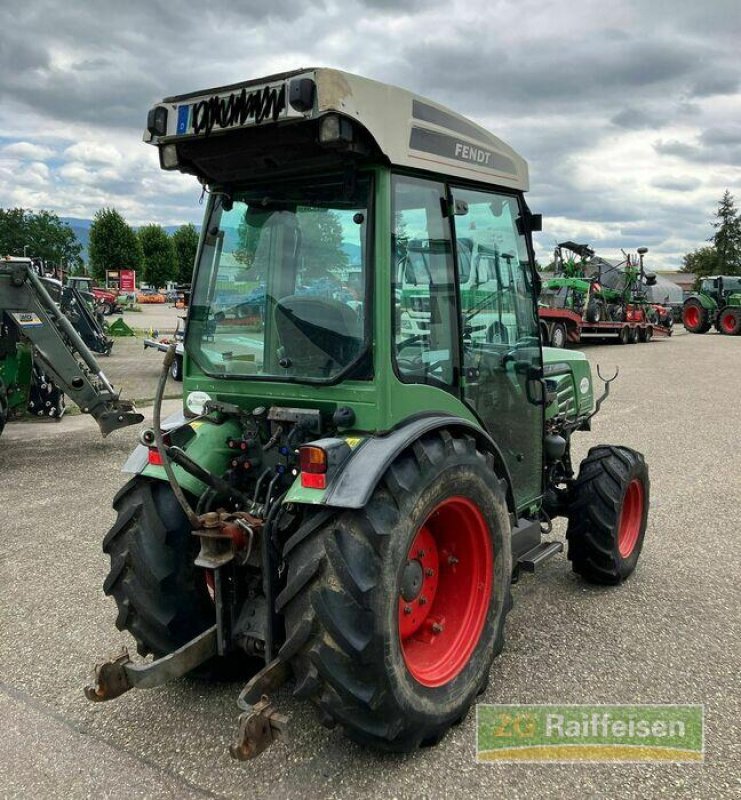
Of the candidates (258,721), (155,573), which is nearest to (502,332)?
(155,573)

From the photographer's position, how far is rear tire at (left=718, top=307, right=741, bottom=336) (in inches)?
1115

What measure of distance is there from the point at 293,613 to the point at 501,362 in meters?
1.76

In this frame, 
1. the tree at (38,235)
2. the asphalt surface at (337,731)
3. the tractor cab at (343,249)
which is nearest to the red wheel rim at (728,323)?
the asphalt surface at (337,731)

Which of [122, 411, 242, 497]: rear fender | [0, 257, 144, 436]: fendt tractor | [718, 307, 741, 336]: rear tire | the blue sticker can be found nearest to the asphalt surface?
[122, 411, 242, 497]: rear fender

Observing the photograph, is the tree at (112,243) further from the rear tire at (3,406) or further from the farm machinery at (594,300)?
the rear tire at (3,406)

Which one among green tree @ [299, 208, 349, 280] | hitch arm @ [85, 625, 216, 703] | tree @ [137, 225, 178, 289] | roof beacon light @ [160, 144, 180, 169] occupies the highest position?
tree @ [137, 225, 178, 289]

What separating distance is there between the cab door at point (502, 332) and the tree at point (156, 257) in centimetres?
7252

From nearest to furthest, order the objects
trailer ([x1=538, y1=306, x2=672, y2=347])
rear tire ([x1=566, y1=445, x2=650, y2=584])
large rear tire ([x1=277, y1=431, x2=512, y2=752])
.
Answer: large rear tire ([x1=277, y1=431, x2=512, y2=752]) < rear tire ([x1=566, y1=445, x2=650, y2=584]) < trailer ([x1=538, y1=306, x2=672, y2=347])

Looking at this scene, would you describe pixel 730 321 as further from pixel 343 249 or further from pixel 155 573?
pixel 155 573

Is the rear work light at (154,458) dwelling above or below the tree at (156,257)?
below

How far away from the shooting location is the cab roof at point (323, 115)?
8.12ft

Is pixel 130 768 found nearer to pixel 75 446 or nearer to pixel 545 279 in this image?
pixel 75 446

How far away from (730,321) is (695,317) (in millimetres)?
1436

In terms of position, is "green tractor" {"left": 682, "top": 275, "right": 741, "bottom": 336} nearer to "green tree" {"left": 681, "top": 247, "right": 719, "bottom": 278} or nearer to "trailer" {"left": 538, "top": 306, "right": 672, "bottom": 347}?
"trailer" {"left": 538, "top": 306, "right": 672, "bottom": 347}
